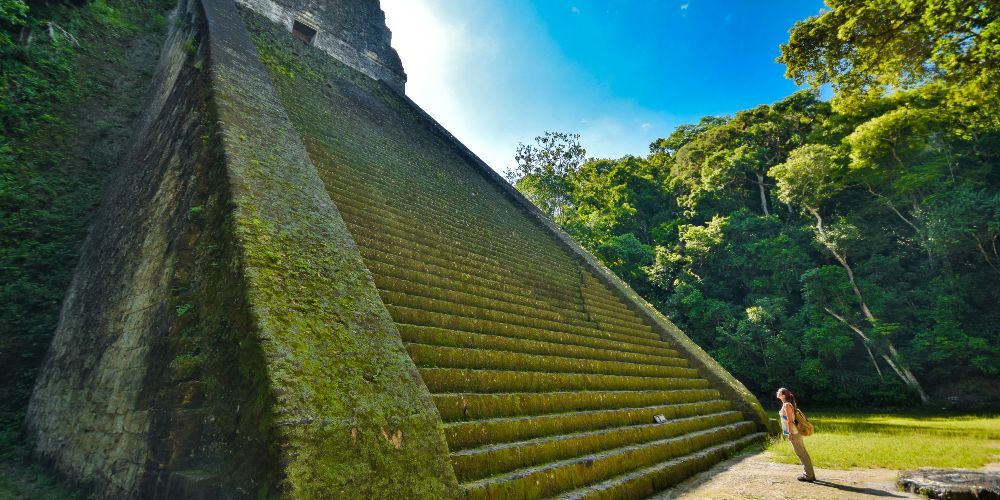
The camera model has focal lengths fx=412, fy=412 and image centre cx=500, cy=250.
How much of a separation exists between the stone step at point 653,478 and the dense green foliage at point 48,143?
5.12 metres

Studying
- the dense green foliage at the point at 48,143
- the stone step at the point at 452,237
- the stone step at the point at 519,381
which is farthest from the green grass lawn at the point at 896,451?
the dense green foliage at the point at 48,143

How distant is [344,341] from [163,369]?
1147 mm

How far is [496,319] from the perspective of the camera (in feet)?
15.4

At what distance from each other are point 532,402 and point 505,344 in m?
0.82

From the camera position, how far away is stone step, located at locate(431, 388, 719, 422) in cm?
290

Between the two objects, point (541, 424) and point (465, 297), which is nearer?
point (541, 424)

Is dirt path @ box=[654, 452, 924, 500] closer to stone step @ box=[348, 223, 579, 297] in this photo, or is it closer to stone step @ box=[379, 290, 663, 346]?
stone step @ box=[379, 290, 663, 346]

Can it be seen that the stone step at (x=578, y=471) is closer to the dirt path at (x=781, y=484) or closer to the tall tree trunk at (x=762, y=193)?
the dirt path at (x=781, y=484)

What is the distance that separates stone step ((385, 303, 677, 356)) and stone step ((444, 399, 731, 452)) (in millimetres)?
1145

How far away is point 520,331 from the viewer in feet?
15.2

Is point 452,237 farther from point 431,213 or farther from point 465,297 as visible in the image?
point 465,297

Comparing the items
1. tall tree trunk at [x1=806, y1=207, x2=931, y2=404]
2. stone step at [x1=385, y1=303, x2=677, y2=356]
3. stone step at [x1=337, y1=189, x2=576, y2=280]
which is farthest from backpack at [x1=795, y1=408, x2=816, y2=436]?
tall tree trunk at [x1=806, y1=207, x2=931, y2=404]

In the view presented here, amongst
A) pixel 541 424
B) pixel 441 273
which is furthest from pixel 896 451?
pixel 441 273

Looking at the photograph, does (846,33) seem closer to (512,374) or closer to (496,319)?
(496,319)
